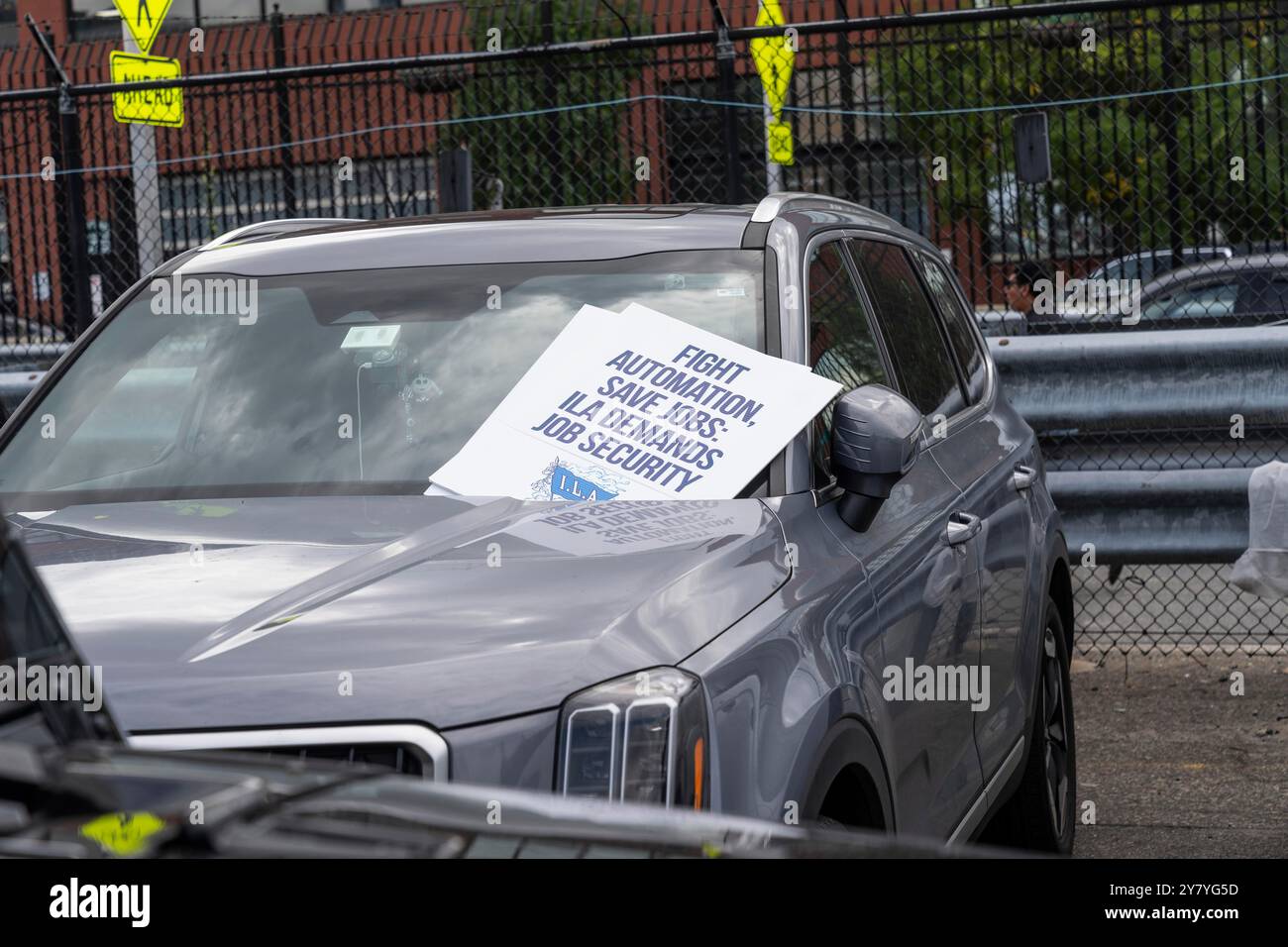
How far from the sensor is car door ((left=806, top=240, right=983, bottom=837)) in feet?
10.4

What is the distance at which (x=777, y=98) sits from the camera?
32.1ft

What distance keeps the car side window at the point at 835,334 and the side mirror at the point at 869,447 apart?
0.11 metres

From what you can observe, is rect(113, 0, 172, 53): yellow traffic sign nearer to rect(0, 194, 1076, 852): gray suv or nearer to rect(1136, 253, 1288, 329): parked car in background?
rect(1136, 253, 1288, 329): parked car in background

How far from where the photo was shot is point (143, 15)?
10906 millimetres

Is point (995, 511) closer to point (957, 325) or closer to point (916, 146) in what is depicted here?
point (957, 325)

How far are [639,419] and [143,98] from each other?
7.76m

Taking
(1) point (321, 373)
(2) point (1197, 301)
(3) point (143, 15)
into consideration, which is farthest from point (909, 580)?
(3) point (143, 15)

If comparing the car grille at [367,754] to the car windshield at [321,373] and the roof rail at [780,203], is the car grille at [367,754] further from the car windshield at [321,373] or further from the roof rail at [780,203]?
the roof rail at [780,203]

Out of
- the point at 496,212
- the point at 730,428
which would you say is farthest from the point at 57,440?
the point at 730,428

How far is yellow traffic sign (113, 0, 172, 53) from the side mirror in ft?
28.7

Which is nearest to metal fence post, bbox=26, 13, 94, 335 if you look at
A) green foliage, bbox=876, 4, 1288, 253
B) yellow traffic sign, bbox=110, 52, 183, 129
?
yellow traffic sign, bbox=110, 52, 183, 129

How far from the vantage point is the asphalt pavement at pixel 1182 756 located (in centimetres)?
515
